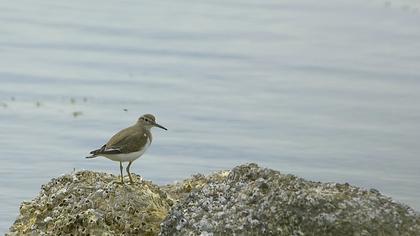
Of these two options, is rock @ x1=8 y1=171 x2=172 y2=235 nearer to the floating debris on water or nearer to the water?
the water

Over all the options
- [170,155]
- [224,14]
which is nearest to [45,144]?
[170,155]

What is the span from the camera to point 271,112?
23.1 metres

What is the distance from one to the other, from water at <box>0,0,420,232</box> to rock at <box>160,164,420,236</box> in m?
6.02

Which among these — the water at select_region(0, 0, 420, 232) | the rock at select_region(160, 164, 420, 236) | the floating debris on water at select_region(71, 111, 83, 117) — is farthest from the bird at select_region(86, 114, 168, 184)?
the floating debris on water at select_region(71, 111, 83, 117)

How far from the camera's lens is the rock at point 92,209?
11.1m

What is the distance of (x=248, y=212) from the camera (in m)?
9.80

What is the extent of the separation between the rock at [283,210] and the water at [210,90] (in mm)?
6017

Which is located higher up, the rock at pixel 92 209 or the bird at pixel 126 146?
the bird at pixel 126 146

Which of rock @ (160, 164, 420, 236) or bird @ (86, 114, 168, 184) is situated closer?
rock @ (160, 164, 420, 236)

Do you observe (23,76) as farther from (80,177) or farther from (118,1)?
(80,177)

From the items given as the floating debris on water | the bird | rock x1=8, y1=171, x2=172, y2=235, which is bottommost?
rock x1=8, y1=171, x2=172, y2=235

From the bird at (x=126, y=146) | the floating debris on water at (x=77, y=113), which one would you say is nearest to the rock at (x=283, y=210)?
the bird at (x=126, y=146)

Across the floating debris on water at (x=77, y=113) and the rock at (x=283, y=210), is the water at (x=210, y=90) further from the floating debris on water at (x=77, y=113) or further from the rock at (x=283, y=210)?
the rock at (x=283, y=210)

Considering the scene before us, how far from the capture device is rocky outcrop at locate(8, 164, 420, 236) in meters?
9.63
